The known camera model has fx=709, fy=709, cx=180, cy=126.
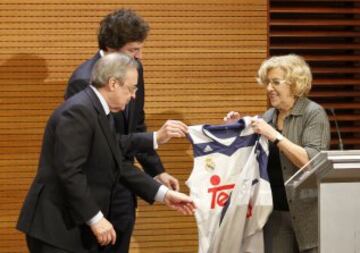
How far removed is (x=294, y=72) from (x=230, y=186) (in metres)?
0.74

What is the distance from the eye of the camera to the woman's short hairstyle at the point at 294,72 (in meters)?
4.00

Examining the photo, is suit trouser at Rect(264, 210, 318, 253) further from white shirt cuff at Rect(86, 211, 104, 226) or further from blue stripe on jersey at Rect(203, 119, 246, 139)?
white shirt cuff at Rect(86, 211, 104, 226)

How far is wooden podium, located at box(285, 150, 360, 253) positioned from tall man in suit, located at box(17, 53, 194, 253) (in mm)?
948

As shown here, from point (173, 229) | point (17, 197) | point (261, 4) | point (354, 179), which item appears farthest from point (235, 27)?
point (354, 179)

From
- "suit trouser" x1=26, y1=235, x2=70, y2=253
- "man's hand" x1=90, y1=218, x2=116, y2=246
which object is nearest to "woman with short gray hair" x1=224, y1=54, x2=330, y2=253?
"man's hand" x1=90, y1=218, x2=116, y2=246

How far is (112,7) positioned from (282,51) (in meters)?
1.39

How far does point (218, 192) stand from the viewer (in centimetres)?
398

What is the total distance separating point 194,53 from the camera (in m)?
5.10

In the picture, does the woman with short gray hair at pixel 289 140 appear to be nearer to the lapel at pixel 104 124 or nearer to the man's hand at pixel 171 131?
the man's hand at pixel 171 131

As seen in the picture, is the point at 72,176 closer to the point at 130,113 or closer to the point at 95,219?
the point at 95,219

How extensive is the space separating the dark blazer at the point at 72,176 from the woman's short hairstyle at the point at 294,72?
3.97 ft

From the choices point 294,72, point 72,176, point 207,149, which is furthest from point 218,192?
point 72,176

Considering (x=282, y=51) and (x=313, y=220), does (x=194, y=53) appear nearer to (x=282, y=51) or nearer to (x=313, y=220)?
(x=282, y=51)

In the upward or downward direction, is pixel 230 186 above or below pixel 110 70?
below
